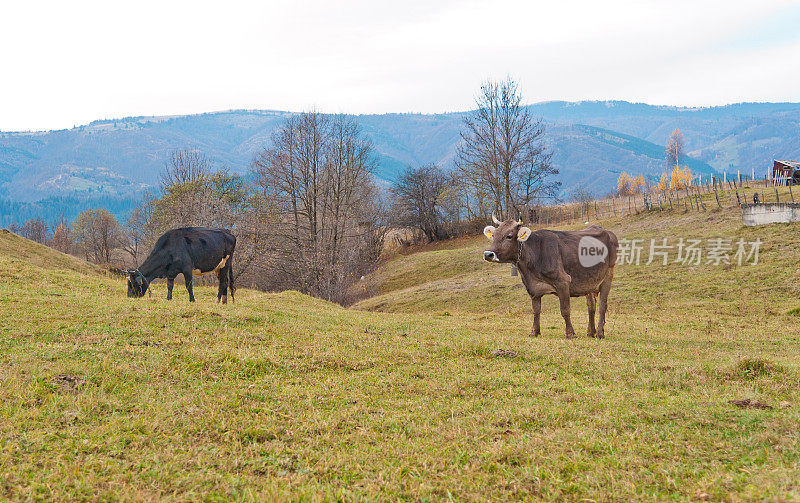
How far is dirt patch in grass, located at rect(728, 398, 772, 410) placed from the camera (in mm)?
7176

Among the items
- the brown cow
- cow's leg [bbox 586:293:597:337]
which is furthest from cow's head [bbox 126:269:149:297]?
cow's leg [bbox 586:293:597:337]

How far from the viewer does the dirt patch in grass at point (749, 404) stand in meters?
7.18

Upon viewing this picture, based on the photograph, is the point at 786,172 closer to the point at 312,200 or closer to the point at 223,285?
the point at 312,200

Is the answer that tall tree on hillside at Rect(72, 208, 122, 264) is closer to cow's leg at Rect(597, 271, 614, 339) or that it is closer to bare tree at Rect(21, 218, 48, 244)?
bare tree at Rect(21, 218, 48, 244)

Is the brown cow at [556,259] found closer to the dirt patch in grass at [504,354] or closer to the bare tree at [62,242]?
the dirt patch in grass at [504,354]

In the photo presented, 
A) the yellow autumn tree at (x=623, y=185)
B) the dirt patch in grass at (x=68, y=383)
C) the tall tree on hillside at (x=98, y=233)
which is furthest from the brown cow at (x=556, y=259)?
→ the yellow autumn tree at (x=623, y=185)

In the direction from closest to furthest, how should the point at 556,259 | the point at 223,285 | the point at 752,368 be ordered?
the point at 752,368 < the point at 556,259 < the point at 223,285

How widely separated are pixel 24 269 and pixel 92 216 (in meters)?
88.5

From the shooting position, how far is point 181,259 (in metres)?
18.5

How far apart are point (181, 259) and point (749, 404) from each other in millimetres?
17127

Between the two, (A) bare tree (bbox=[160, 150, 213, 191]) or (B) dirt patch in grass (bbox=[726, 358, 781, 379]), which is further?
(A) bare tree (bbox=[160, 150, 213, 191])

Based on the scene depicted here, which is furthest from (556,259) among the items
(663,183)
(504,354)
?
(663,183)

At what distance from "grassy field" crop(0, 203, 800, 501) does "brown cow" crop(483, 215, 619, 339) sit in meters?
1.53

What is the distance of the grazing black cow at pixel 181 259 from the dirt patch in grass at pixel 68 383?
34.6 feet
